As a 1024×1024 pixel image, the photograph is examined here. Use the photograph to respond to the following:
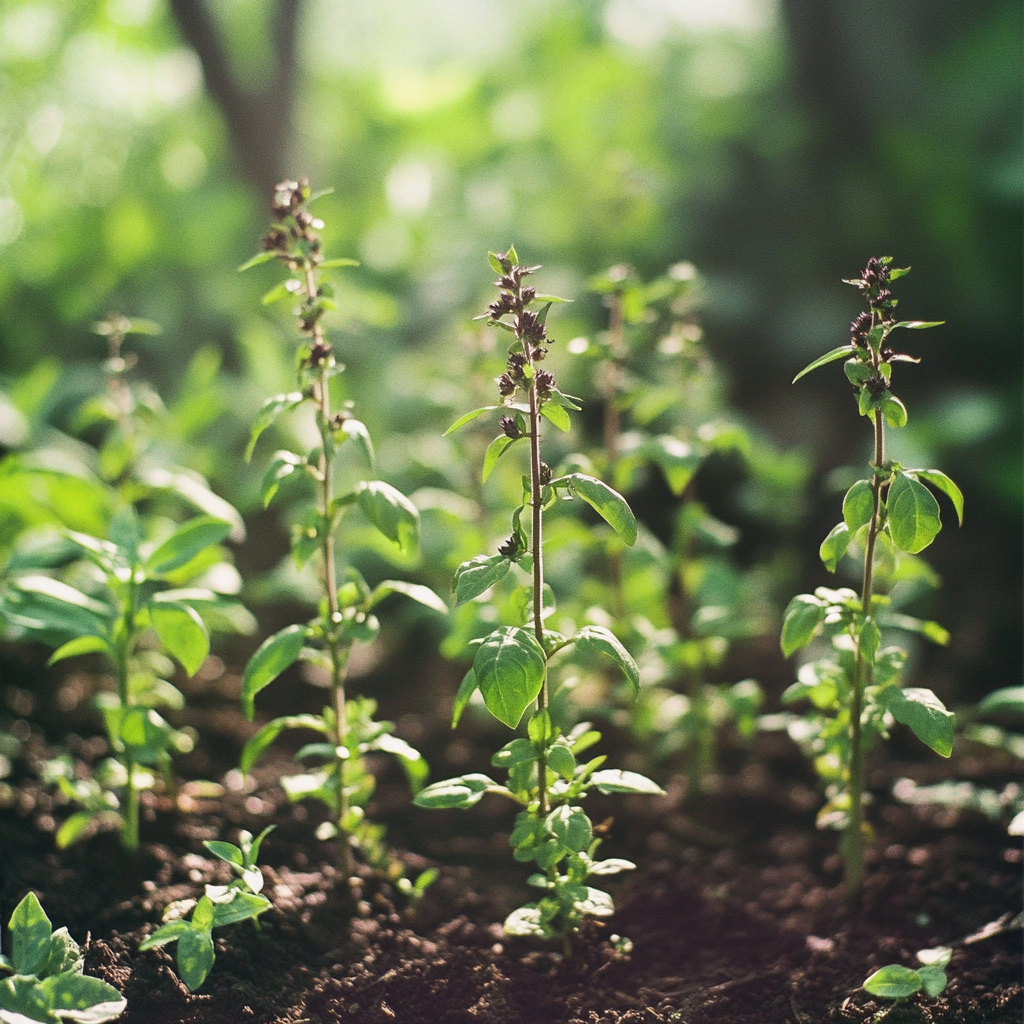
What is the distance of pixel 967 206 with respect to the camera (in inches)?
153

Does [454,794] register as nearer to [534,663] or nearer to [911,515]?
[534,663]

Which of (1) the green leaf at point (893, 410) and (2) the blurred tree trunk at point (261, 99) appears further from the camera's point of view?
(2) the blurred tree trunk at point (261, 99)

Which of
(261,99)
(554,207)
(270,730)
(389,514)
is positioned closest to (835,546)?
(389,514)

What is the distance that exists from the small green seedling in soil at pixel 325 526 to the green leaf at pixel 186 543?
26 centimetres

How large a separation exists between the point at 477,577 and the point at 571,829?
40 cm

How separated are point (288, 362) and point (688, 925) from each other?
2.57 m

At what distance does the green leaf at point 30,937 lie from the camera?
4.49ft

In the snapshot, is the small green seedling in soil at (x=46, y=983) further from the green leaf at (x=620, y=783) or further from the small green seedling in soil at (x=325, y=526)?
the green leaf at (x=620, y=783)

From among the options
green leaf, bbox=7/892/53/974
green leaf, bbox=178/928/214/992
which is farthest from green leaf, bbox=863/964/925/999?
green leaf, bbox=7/892/53/974

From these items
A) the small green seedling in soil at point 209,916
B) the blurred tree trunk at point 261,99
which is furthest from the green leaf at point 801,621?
the blurred tree trunk at point 261,99

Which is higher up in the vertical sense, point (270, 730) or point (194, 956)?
point (270, 730)

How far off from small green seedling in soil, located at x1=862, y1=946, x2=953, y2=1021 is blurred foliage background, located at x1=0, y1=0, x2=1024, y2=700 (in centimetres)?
159

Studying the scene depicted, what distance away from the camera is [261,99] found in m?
4.19

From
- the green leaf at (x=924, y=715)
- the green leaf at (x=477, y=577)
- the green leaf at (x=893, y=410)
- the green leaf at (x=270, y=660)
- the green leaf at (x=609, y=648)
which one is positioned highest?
the green leaf at (x=893, y=410)
